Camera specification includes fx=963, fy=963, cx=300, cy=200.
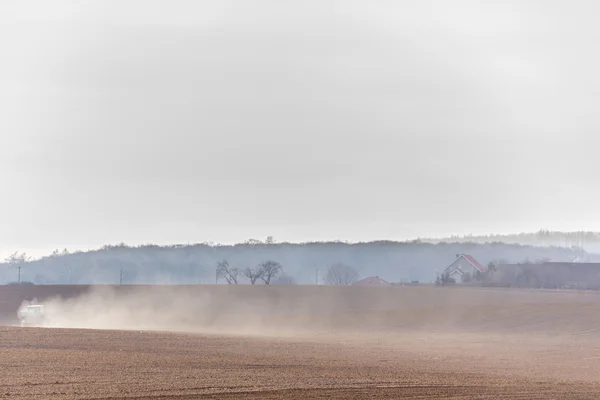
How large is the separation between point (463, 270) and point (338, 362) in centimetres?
9638

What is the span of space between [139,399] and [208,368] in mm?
8161

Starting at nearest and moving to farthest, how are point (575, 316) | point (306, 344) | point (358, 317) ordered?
1. point (306, 344)
2. point (575, 316)
3. point (358, 317)

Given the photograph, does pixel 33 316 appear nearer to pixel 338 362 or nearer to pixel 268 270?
pixel 338 362

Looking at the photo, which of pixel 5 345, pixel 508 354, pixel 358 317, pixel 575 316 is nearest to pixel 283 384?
pixel 5 345

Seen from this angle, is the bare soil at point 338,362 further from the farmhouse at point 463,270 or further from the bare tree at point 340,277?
the bare tree at point 340,277

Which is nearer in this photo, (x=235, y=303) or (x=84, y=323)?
(x=84, y=323)

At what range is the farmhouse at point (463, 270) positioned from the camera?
→ 12162cm

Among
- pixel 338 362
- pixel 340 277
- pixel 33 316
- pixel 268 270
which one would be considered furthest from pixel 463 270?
pixel 338 362

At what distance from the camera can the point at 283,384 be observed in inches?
1112

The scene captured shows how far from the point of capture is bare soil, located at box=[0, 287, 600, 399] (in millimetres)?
26953

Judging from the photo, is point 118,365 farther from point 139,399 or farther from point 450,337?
point 450,337

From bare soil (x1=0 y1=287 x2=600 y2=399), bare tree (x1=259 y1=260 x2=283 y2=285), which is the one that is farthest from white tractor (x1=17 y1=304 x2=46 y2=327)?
bare tree (x1=259 y1=260 x2=283 y2=285)

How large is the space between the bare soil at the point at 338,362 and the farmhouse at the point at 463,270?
160 feet

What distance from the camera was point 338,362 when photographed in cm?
3669
